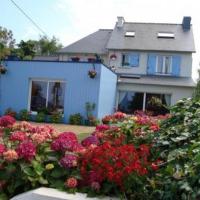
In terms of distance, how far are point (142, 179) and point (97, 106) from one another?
46.4 ft

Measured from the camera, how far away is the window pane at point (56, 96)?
59.7 feet

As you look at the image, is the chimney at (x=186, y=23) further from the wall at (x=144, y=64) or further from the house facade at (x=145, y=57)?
the wall at (x=144, y=64)

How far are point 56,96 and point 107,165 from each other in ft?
49.3

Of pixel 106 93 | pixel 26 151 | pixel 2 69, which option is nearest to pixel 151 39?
pixel 106 93

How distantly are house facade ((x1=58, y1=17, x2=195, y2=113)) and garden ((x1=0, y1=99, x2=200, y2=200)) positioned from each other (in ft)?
67.0

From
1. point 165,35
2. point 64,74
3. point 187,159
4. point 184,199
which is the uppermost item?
point 165,35

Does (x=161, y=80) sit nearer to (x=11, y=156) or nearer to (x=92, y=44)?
(x=92, y=44)

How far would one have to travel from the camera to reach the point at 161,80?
85.6ft

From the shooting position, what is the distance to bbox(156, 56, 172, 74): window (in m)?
28.3

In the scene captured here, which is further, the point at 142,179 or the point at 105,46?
the point at 105,46

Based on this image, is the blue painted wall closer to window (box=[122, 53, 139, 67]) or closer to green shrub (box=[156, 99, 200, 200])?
window (box=[122, 53, 139, 67])

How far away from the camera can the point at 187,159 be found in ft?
11.2

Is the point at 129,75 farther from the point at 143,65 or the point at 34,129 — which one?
the point at 34,129

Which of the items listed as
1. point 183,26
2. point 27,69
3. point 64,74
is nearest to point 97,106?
point 64,74
